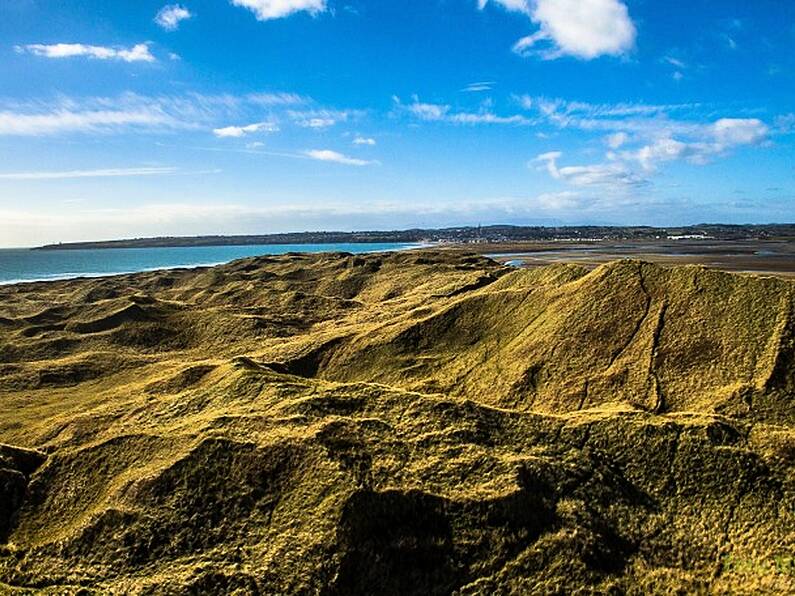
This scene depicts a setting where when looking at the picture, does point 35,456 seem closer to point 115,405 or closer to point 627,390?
point 115,405

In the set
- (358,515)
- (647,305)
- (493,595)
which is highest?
(647,305)

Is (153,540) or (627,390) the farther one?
(627,390)

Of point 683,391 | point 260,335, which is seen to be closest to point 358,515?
point 683,391

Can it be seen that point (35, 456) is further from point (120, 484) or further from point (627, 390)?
point (627, 390)

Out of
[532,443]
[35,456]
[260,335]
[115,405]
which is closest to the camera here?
[532,443]

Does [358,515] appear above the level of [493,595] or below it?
above

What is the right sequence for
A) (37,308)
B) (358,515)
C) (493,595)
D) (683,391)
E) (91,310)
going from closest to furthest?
(493,595) < (358,515) < (683,391) < (91,310) < (37,308)

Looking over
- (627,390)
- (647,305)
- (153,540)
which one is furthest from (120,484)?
(647,305)
